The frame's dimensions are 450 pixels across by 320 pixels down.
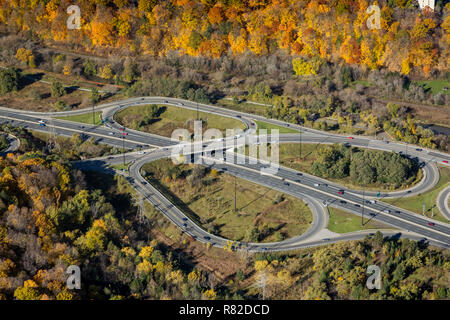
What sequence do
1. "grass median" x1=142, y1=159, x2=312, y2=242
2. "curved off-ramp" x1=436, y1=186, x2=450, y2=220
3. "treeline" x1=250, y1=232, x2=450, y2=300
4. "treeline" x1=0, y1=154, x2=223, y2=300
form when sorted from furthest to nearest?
"curved off-ramp" x1=436, y1=186, x2=450, y2=220 < "grass median" x1=142, y1=159, x2=312, y2=242 < "treeline" x1=250, y1=232, x2=450, y2=300 < "treeline" x1=0, y1=154, x2=223, y2=300

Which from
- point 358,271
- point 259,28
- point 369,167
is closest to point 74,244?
point 358,271

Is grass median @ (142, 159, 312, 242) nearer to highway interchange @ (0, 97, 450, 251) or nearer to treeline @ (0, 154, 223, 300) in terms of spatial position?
highway interchange @ (0, 97, 450, 251)

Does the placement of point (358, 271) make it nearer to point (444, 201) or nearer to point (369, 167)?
point (444, 201)

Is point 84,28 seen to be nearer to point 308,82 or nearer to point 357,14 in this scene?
point 308,82

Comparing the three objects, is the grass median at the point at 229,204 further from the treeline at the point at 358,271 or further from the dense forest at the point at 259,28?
the dense forest at the point at 259,28

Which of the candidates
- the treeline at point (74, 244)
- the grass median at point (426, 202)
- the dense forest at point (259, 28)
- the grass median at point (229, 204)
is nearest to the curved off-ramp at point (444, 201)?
the grass median at point (426, 202)

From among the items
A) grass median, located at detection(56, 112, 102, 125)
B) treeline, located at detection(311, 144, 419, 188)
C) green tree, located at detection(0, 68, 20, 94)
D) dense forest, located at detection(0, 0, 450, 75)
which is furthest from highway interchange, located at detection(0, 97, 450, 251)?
dense forest, located at detection(0, 0, 450, 75)
